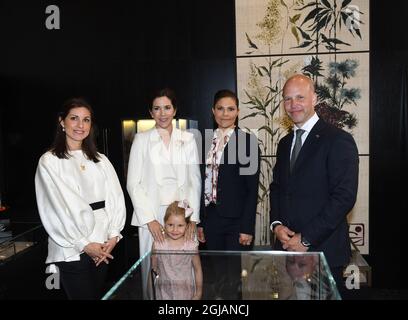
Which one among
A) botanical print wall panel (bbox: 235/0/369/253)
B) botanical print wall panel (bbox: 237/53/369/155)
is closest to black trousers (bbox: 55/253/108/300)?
botanical print wall panel (bbox: 235/0/369/253)

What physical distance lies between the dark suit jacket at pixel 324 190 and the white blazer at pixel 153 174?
74 centimetres

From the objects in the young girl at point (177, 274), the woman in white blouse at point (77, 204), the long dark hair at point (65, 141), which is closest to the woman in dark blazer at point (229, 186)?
the woman in white blouse at point (77, 204)

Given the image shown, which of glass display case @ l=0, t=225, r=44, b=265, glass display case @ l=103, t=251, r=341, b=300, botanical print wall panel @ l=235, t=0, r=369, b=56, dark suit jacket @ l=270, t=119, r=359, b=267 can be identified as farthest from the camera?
botanical print wall panel @ l=235, t=0, r=369, b=56

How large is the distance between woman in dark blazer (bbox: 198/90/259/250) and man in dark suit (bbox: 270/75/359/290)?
1.23 feet

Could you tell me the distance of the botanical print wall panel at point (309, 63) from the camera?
13.1 ft

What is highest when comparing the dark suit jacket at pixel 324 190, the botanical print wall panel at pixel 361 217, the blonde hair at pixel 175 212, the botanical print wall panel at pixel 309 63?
the botanical print wall panel at pixel 309 63

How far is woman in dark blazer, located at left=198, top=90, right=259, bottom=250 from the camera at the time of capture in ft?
9.63

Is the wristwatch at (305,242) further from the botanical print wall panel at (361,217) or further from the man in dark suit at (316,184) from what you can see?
the botanical print wall panel at (361,217)

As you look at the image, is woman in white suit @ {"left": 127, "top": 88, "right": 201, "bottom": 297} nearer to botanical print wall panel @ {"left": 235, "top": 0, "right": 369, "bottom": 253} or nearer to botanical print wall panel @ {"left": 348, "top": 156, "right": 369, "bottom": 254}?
botanical print wall panel @ {"left": 235, "top": 0, "right": 369, "bottom": 253}

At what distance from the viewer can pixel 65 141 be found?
248 cm

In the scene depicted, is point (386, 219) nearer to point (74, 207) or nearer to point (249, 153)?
point (249, 153)

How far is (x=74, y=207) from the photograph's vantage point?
2340mm

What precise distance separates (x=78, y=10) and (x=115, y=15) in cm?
39

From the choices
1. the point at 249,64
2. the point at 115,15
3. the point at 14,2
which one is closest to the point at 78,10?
the point at 115,15
